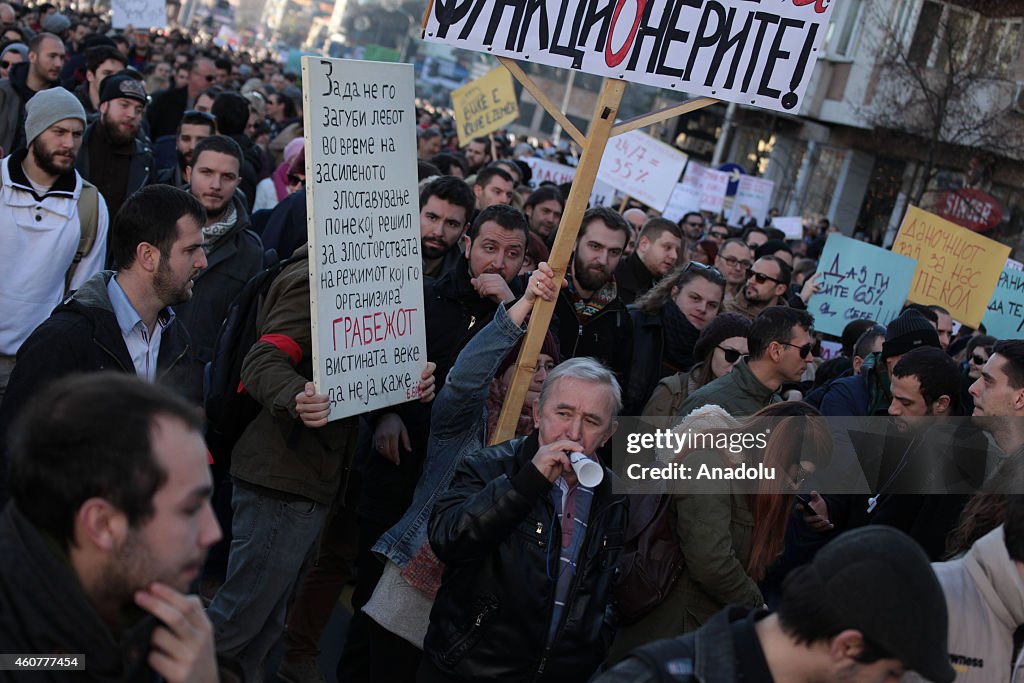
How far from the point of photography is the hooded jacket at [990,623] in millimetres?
3057

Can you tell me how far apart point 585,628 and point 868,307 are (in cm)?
657

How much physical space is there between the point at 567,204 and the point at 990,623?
214 centimetres

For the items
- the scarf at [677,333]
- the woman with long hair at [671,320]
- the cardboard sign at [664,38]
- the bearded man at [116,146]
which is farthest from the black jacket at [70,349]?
the bearded man at [116,146]

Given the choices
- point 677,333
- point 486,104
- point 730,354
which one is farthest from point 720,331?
point 486,104

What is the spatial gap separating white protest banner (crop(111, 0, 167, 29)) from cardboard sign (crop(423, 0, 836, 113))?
12760mm

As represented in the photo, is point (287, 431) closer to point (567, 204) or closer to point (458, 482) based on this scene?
point (458, 482)

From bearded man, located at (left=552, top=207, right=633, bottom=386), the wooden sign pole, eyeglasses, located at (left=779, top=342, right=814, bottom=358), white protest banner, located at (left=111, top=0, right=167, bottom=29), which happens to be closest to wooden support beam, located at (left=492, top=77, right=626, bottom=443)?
the wooden sign pole

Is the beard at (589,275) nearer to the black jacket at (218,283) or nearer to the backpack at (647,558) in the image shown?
the black jacket at (218,283)

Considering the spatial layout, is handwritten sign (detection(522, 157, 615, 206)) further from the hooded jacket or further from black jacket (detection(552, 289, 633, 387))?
the hooded jacket

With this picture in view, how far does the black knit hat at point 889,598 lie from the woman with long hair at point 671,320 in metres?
3.84

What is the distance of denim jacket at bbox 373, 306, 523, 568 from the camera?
4.05m

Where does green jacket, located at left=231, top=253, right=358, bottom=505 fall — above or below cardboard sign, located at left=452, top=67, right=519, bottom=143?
below

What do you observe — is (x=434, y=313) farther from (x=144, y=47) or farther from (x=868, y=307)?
(x=144, y=47)

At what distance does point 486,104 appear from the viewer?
508 inches
